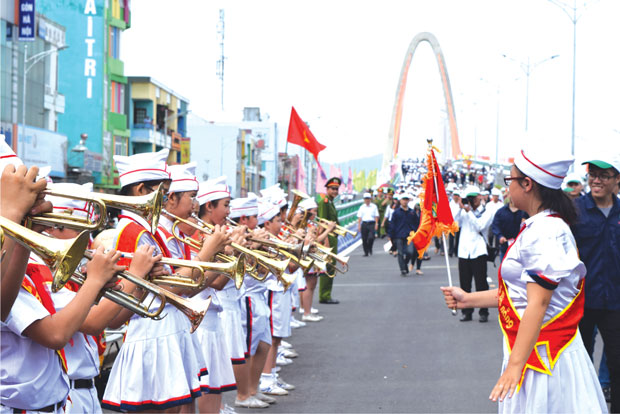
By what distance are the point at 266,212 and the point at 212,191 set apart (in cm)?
197

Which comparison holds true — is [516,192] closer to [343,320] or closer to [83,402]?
[83,402]

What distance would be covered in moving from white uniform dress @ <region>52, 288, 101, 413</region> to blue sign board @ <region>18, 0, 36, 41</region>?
31.9 meters

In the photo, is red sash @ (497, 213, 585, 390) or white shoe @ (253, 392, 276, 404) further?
white shoe @ (253, 392, 276, 404)

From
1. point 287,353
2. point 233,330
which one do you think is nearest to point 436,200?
point 233,330

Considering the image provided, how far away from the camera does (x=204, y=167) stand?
70.6m

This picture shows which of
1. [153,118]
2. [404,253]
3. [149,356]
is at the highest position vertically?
[153,118]

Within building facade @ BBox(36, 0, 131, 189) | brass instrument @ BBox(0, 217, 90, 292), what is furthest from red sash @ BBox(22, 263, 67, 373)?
building facade @ BBox(36, 0, 131, 189)

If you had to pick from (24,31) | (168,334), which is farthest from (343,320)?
(24,31)

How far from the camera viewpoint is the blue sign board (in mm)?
33188

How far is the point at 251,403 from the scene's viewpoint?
6957 mm

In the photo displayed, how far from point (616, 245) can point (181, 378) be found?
11.0 feet

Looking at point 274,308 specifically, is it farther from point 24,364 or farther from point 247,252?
point 24,364

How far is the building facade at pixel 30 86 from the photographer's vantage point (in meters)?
33.2

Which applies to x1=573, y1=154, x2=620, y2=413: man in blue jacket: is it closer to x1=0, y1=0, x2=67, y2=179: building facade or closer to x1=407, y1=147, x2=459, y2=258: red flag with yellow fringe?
x1=407, y1=147, x2=459, y2=258: red flag with yellow fringe
